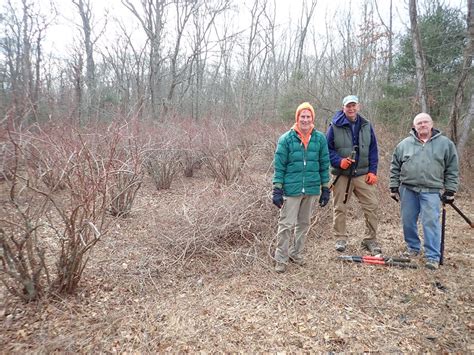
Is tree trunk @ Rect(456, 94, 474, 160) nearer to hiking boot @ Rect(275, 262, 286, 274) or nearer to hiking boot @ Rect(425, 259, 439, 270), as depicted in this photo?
hiking boot @ Rect(425, 259, 439, 270)

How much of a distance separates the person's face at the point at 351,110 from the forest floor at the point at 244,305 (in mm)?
1722

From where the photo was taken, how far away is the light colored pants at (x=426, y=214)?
325 cm

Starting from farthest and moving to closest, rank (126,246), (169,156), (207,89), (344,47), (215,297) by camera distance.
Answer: (207,89), (344,47), (169,156), (126,246), (215,297)

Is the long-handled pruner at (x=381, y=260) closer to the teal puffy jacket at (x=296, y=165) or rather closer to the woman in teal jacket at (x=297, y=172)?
the woman in teal jacket at (x=297, y=172)

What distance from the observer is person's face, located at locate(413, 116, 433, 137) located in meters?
3.24

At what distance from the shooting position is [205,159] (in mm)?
6988

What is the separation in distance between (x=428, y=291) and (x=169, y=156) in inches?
208

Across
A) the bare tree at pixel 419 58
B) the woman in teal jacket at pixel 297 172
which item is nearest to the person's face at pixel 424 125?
the woman in teal jacket at pixel 297 172

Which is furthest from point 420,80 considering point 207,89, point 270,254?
point 207,89

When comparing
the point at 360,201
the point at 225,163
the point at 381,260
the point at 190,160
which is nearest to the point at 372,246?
the point at 381,260

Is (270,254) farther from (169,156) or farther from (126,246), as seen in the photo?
(169,156)

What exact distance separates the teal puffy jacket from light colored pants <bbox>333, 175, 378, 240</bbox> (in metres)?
0.67

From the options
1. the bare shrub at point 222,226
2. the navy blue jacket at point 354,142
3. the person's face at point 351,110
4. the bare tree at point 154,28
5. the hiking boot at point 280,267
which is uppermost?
the bare tree at point 154,28

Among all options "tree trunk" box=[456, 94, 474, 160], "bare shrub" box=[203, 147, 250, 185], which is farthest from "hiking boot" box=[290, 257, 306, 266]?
"tree trunk" box=[456, 94, 474, 160]
